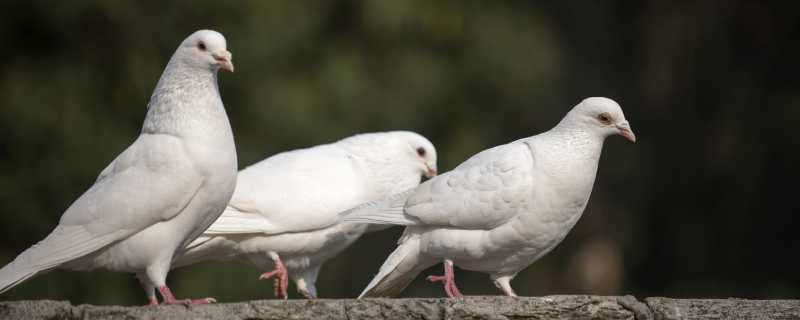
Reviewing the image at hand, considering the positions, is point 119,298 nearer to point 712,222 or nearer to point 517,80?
point 517,80

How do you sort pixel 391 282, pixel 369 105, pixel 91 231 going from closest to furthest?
1. pixel 91 231
2. pixel 391 282
3. pixel 369 105

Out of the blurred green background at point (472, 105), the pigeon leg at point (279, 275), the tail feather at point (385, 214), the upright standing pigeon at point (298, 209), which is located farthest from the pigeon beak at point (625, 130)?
the blurred green background at point (472, 105)

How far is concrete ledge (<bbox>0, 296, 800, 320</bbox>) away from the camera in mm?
3270

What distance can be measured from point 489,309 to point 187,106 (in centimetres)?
190

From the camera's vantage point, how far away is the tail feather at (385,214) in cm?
427

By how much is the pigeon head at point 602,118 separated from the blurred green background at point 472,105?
16.7ft

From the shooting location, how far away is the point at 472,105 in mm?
9867

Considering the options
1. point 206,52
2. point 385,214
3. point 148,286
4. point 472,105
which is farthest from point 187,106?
point 472,105

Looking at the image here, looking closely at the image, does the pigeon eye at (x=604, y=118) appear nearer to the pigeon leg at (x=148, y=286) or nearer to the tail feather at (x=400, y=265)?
the tail feather at (x=400, y=265)

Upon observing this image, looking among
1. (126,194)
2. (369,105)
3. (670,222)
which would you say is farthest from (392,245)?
(126,194)

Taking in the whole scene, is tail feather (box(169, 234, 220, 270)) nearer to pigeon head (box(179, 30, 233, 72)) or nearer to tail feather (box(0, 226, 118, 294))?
tail feather (box(0, 226, 118, 294))

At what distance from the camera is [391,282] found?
4422mm

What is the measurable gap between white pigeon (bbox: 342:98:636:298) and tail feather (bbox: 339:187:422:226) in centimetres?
1

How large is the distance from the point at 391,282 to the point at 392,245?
21.3 feet
